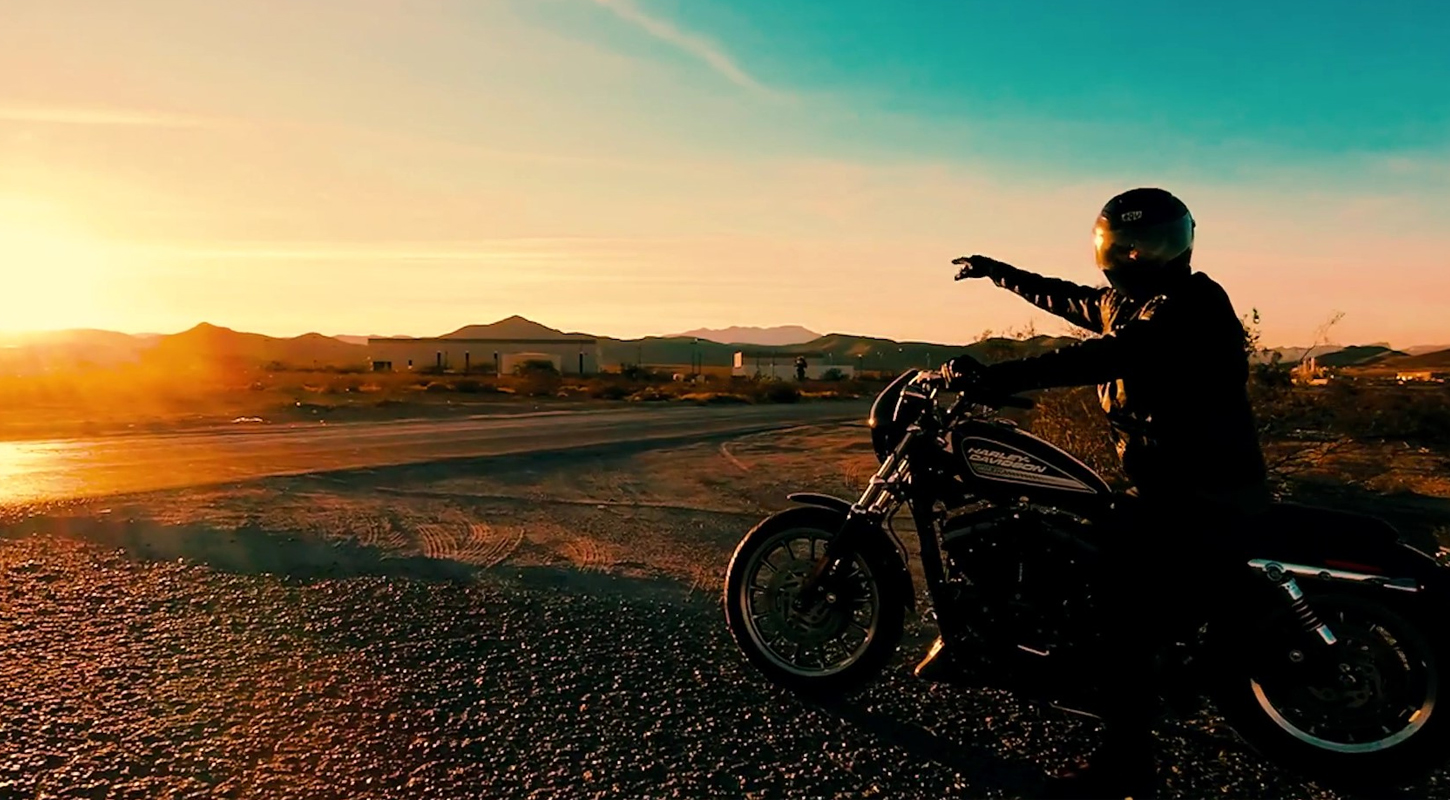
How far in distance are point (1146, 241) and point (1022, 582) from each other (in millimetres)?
1444

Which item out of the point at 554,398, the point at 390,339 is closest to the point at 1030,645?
the point at 554,398

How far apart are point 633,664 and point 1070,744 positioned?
2.05 m

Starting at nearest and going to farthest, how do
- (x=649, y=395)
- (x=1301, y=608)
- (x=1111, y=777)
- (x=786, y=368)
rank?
(x=1111, y=777) < (x=1301, y=608) < (x=649, y=395) < (x=786, y=368)

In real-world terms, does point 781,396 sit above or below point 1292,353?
below

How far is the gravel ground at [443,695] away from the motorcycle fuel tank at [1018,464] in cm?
100

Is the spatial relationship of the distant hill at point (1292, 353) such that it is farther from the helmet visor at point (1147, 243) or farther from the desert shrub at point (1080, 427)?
the helmet visor at point (1147, 243)

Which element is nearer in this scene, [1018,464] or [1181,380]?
[1181,380]

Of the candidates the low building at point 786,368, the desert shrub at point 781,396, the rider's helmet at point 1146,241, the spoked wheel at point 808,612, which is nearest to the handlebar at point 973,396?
the rider's helmet at point 1146,241

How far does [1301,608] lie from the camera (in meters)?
4.09

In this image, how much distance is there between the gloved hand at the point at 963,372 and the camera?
14.6 ft

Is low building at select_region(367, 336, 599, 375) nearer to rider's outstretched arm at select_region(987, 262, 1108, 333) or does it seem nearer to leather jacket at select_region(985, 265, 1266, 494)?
rider's outstretched arm at select_region(987, 262, 1108, 333)

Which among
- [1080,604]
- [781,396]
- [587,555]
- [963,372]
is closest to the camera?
[1080,604]

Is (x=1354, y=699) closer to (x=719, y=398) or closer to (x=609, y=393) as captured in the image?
(x=719, y=398)

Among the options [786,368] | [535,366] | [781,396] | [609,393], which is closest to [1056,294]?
[781,396]
